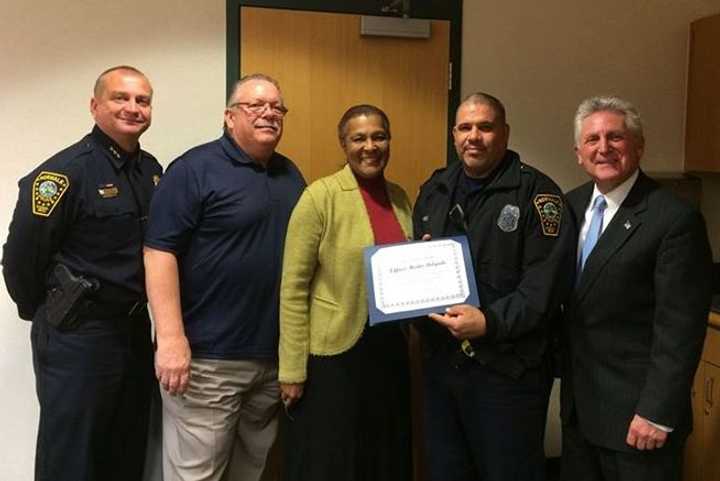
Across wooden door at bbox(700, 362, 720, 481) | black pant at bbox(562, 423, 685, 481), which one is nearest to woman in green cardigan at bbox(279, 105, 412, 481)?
black pant at bbox(562, 423, 685, 481)

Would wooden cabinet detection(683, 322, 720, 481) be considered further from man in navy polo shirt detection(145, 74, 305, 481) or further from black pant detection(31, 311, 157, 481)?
black pant detection(31, 311, 157, 481)

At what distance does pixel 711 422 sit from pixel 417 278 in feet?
4.54

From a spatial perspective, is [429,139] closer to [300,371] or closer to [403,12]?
[403,12]

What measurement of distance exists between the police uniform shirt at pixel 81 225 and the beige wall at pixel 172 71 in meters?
0.41

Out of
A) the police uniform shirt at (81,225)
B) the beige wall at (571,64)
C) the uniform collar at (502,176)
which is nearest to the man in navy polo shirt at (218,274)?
the police uniform shirt at (81,225)

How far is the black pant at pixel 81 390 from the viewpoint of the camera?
2.00 m

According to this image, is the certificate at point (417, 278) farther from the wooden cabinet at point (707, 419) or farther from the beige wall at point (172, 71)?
the wooden cabinet at point (707, 419)

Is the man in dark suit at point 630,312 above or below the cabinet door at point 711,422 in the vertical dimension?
above

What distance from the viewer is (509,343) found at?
1.84m

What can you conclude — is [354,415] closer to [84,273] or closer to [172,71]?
[84,273]

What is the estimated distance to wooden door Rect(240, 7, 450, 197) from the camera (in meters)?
2.55

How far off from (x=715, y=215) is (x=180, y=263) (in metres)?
2.41

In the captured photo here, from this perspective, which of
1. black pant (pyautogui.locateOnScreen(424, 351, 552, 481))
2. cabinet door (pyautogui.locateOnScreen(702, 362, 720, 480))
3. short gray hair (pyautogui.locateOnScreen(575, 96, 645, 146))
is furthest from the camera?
cabinet door (pyautogui.locateOnScreen(702, 362, 720, 480))

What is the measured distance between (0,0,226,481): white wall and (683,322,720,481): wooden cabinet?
195 centimetres
